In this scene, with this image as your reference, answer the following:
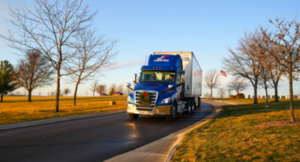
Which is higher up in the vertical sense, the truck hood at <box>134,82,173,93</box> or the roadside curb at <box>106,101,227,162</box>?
the truck hood at <box>134,82,173,93</box>

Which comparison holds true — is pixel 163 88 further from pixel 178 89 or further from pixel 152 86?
pixel 178 89

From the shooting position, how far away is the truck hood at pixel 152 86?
12906 millimetres

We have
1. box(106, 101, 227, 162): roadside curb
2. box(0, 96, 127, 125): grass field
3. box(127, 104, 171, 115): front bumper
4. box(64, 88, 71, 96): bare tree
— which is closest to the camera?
box(106, 101, 227, 162): roadside curb

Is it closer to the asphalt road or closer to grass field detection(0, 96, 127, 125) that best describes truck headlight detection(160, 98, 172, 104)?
the asphalt road

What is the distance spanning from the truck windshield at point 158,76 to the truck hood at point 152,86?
1.52 ft

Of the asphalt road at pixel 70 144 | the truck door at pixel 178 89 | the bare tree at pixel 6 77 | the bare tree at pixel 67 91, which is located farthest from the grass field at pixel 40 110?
the bare tree at pixel 67 91

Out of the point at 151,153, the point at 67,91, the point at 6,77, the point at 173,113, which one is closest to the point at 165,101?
the point at 173,113

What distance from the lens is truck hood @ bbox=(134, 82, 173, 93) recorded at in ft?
42.3

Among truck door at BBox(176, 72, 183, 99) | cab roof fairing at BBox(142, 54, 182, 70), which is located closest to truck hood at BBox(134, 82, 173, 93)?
truck door at BBox(176, 72, 183, 99)

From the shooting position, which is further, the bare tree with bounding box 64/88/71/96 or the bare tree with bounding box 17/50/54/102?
the bare tree with bounding box 64/88/71/96

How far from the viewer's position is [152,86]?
43.5 feet

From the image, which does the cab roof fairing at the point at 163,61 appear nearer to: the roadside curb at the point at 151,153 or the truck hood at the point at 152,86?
the truck hood at the point at 152,86

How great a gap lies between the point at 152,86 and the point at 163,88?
628 mm

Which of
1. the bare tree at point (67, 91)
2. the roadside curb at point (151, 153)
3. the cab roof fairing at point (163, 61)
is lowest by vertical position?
the roadside curb at point (151, 153)
